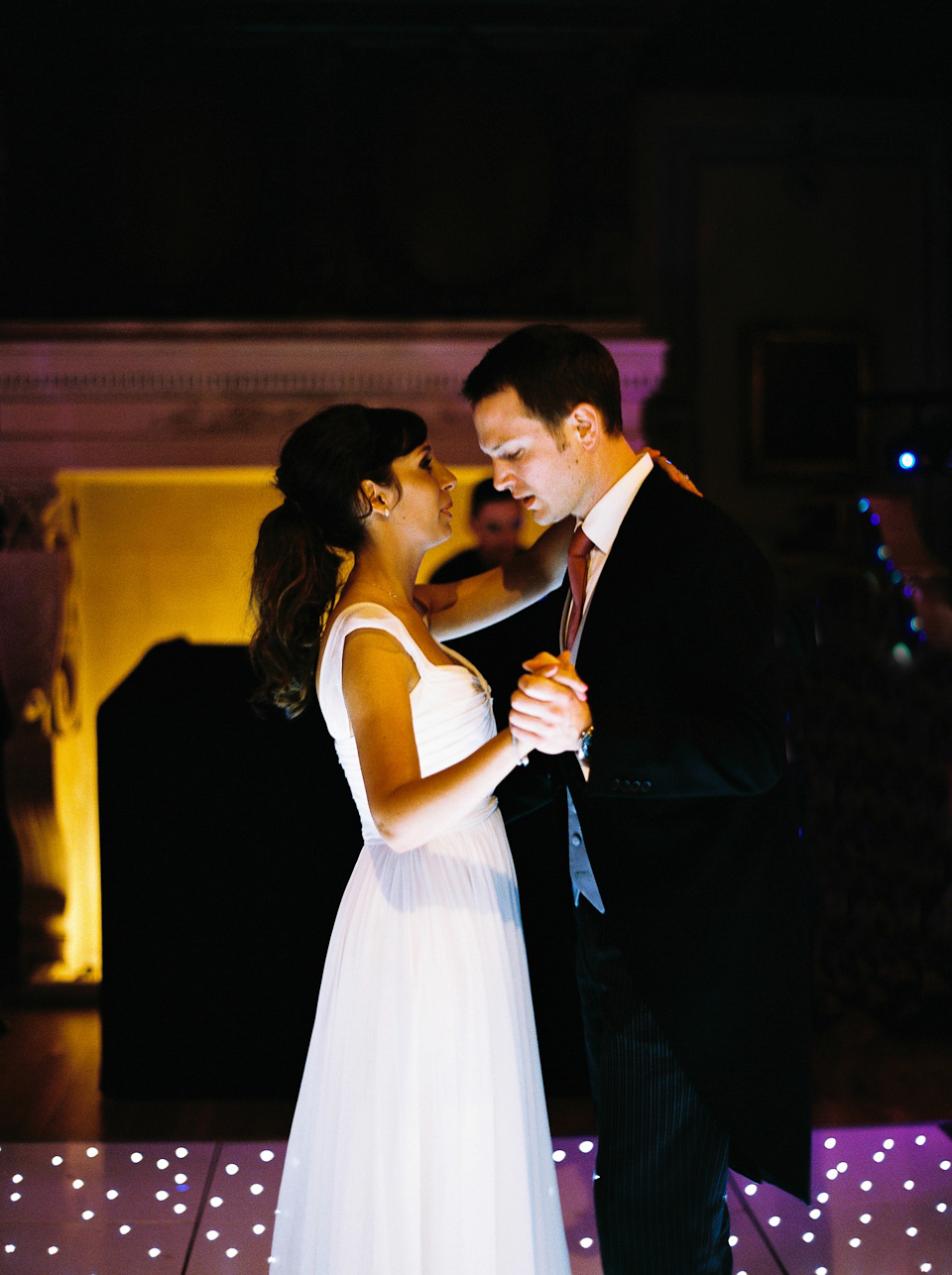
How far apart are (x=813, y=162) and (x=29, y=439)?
138 inches

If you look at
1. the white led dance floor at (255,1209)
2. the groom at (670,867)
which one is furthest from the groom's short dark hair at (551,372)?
the white led dance floor at (255,1209)

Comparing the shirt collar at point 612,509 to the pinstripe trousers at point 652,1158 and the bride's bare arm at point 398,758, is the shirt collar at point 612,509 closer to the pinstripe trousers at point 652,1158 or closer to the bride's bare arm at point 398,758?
the bride's bare arm at point 398,758

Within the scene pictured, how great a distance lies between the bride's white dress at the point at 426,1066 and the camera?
1.53 metres

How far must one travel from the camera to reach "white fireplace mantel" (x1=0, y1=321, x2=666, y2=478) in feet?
12.5

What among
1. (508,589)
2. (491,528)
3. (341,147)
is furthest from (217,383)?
(508,589)


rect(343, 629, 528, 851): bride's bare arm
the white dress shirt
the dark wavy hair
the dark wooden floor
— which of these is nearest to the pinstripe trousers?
the white dress shirt

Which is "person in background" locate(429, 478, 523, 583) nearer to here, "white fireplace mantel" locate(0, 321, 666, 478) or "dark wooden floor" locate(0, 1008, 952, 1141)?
"white fireplace mantel" locate(0, 321, 666, 478)

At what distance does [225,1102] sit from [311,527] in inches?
78.0

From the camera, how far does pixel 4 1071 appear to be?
3.23 m


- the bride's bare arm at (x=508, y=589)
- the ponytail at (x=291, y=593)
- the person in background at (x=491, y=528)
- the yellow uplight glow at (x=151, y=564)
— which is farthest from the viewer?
the yellow uplight glow at (x=151, y=564)

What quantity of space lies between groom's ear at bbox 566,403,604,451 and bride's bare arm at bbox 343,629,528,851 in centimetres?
40

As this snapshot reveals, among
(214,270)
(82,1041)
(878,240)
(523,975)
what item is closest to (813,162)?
(878,240)

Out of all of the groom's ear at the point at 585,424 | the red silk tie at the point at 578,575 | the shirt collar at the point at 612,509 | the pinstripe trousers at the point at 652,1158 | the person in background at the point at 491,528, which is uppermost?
the person in background at the point at 491,528

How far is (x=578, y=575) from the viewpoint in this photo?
1.53 metres
